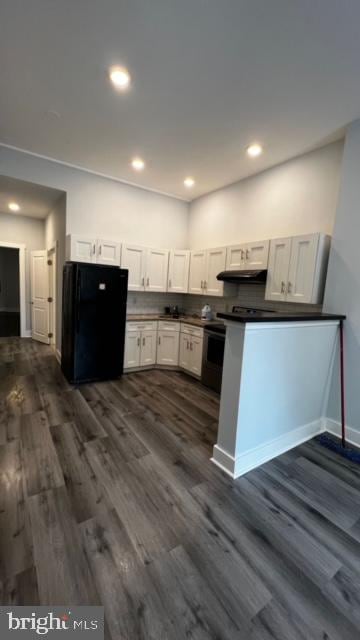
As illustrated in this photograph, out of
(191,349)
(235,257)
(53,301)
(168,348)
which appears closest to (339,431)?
(191,349)

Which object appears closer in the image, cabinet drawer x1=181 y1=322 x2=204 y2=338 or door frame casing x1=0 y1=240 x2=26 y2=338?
cabinet drawer x1=181 y1=322 x2=204 y2=338

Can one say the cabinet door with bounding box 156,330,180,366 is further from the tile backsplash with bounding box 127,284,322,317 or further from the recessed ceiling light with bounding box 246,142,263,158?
the recessed ceiling light with bounding box 246,142,263,158

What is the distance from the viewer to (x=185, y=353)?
4.31m

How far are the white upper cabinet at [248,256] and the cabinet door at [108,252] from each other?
169 cm

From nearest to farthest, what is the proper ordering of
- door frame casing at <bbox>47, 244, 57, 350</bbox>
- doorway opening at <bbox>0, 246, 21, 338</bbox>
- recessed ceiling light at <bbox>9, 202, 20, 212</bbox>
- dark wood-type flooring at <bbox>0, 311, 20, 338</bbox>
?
recessed ceiling light at <bbox>9, 202, 20, 212</bbox> → door frame casing at <bbox>47, 244, 57, 350</bbox> → dark wood-type flooring at <bbox>0, 311, 20, 338</bbox> → doorway opening at <bbox>0, 246, 21, 338</bbox>

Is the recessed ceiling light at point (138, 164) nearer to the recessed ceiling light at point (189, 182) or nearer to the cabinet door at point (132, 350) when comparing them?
the recessed ceiling light at point (189, 182)

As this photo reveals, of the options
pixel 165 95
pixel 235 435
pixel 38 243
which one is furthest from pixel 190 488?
pixel 38 243

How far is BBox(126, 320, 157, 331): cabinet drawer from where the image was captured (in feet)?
13.5

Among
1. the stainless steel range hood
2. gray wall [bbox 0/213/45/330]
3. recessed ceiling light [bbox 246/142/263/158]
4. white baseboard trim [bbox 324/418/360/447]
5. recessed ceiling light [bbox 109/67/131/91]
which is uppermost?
recessed ceiling light [bbox 246/142/263/158]

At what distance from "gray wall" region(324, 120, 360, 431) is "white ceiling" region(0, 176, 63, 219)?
3812mm

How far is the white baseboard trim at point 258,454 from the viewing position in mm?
2078
